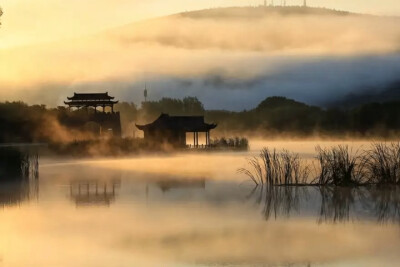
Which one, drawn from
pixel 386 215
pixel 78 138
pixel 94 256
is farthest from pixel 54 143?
pixel 94 256

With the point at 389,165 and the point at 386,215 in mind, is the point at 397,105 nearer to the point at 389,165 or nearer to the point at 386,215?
the point at 389,165

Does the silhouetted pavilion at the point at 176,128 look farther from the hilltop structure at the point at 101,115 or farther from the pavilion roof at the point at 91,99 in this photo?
the pavilion roof at the point at 91,99

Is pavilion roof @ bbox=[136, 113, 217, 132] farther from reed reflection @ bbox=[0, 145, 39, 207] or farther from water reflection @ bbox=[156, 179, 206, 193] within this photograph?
water reflection @ bbox=[156, 179, 206, 193]

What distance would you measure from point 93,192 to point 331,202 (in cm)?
519

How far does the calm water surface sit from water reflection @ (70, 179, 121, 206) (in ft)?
0.07

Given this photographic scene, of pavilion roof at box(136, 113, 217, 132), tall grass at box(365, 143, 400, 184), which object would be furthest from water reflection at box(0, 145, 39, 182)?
pavilion roof at box(136, 113, 217, 132)

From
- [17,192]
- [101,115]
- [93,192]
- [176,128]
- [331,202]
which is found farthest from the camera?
[101,115]

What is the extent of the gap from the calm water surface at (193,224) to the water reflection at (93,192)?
0.07ft

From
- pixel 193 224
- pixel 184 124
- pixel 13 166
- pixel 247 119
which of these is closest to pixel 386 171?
pixel 193 224

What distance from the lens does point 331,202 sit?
14023 millimetres

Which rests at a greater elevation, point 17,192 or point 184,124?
point 184,124

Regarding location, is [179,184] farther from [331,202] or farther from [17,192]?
[331,202]

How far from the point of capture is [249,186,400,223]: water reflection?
1238 cm

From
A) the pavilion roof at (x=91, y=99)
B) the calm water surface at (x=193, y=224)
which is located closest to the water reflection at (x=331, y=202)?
the calm water surface at (x=193, y=224)
